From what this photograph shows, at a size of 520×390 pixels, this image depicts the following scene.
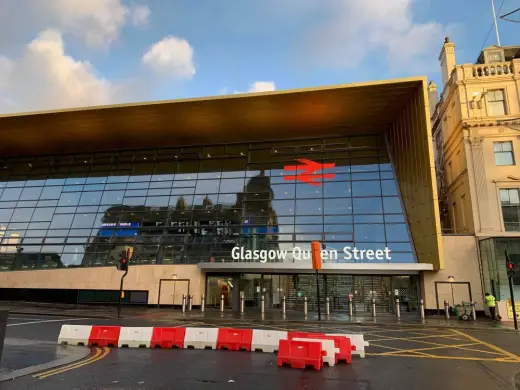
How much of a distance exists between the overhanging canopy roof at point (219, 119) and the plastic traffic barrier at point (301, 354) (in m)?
18.8

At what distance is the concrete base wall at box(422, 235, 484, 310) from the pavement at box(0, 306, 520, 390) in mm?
10539

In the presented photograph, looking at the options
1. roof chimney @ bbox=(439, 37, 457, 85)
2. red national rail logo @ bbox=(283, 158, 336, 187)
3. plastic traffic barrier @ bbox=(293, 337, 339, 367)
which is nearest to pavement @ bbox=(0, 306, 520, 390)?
plastic traffic barrier @ bbox=(293, 337, 339, 367)

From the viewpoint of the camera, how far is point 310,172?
29594 mm

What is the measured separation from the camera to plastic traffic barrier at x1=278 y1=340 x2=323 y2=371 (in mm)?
8711

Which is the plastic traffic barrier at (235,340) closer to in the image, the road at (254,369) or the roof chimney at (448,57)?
the road at (254,369)

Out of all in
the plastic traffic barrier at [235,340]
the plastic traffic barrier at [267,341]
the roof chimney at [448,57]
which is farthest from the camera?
the roof chimney at [448,57]

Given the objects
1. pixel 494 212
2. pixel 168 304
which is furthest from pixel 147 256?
pixel 494 212

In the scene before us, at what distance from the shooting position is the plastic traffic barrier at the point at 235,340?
435 inches

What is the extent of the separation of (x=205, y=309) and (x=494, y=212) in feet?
66.2

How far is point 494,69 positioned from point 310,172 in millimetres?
15159

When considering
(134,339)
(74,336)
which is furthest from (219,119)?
(134,339)

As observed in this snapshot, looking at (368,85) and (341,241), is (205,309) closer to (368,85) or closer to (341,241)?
(341,241)

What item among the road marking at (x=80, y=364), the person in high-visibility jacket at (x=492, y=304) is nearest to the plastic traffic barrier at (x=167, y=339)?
the road marking at (x=80, y=364)

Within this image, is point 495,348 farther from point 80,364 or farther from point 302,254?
point 302,254
